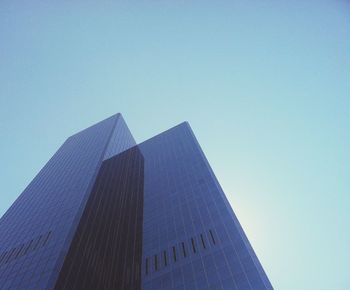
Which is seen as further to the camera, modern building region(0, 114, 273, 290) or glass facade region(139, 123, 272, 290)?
modern building region(0, 114, 273, 290)

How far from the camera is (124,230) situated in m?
73.5

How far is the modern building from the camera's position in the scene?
44500 mm

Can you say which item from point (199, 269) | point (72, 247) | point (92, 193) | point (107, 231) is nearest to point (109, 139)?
point (92, 193)

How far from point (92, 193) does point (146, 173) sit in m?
30.5

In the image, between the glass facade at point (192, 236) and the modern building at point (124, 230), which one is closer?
the glass facade at point (192, 236)

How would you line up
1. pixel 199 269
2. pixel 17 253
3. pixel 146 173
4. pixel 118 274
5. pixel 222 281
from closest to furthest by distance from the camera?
pixel 222 281 < pixel 199 269 < pixel 17 253 < pixel 118 274 < pixel 146 173

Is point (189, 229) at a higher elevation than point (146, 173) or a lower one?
lower

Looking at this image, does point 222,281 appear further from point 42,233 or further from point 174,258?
point 42,233

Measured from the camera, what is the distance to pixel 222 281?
41031 mm

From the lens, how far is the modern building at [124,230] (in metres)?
44.5

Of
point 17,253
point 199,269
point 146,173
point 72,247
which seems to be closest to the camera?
point 199,269

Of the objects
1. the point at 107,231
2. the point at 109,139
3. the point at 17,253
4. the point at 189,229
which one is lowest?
the point at 189,229

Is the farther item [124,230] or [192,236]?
[124,230]

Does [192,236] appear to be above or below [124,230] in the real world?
below
